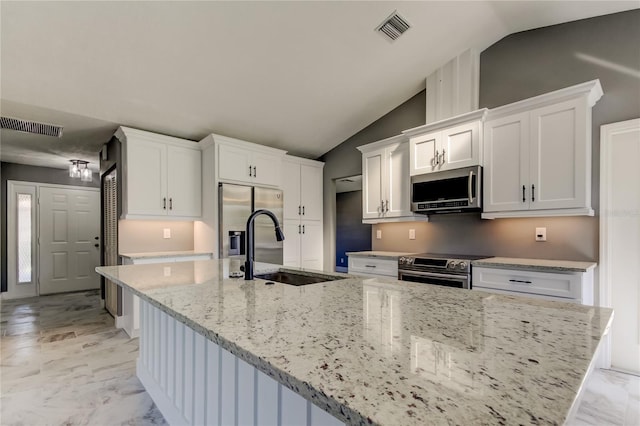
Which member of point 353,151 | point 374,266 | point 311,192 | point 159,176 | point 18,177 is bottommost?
point 374,266

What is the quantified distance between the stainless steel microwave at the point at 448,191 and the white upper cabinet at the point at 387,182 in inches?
7.3

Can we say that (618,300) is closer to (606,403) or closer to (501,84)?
(606,403)

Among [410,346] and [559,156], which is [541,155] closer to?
[559,156]

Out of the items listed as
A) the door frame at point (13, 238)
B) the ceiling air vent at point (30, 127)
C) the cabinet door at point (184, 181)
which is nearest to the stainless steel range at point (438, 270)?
the cabinet door at point (184, 181)

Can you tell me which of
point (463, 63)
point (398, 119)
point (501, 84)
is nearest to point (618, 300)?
point (501, 84)

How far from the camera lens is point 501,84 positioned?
330 centimetres

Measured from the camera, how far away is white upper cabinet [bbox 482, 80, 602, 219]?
254 centimetres

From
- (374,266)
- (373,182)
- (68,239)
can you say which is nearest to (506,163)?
(373,182)

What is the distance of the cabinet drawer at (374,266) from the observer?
347 centimetres

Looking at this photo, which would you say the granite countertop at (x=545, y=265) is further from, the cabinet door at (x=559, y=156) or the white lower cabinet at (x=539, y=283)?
the cabinet door at (x=559, y=156)

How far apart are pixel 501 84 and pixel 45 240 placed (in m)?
7.23

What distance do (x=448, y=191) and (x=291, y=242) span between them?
233cm

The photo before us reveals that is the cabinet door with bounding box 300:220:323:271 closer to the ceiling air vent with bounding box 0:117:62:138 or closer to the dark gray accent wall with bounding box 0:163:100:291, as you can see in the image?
the ceiling air vent with bounding box 0:117:62:138

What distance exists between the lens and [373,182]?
404cm
